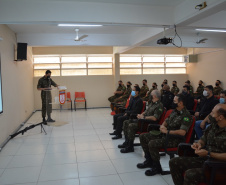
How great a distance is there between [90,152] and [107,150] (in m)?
0.34

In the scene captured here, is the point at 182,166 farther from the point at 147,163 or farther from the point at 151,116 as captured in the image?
the point at 151,116

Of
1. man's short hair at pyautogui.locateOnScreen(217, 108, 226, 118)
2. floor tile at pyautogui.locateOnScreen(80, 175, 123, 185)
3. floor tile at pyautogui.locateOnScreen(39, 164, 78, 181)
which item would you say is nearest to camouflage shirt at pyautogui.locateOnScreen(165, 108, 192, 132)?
man's short hair at pyautogui.locateOnScreen(217, 108, 226, 118)

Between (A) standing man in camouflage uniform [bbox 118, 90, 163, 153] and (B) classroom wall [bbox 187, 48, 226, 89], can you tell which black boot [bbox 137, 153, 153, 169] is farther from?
(B) classroom wall [bbox 187, 48, 226, 89]

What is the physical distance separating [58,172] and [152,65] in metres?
8.74

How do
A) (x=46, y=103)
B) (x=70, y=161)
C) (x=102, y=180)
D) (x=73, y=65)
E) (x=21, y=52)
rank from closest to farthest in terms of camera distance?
(x=102, y=180), (x=70, y=161), (x=21, y=52), (x=46, y=103), (x=73, y=65)

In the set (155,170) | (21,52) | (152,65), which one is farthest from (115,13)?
(152,65)

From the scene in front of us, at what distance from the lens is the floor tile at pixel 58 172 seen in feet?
10.2

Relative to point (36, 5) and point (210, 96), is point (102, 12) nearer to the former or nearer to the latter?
point (36, 5)

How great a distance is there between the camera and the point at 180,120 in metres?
3.05

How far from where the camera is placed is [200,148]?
235 centimetres

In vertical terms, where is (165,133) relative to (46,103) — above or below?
below

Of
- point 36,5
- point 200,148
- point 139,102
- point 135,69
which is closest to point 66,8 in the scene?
point 36,5

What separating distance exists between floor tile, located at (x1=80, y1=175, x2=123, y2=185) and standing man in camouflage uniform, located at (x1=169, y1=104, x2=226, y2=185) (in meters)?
0.94

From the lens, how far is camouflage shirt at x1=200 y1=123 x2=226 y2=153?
218 centimetres
